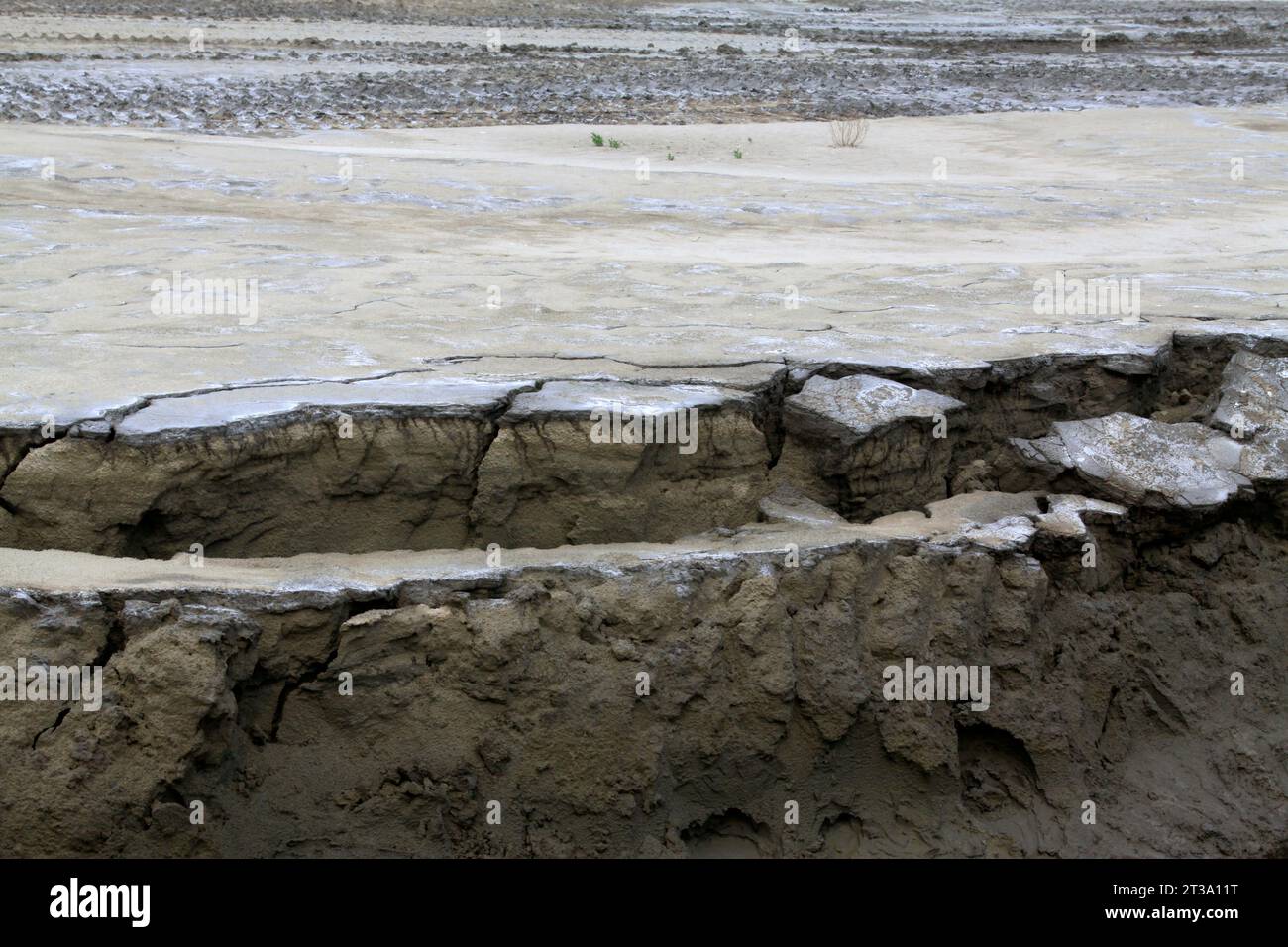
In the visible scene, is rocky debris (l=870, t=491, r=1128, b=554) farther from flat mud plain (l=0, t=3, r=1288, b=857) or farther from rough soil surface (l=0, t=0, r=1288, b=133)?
rough soil surface (l=0, t=0, r=1288, b=133)

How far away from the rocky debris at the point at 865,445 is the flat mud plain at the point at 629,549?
0.01 m

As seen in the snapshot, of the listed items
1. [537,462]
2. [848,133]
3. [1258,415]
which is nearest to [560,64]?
[848,133]

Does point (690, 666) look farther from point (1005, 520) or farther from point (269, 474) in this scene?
point (269, 474)

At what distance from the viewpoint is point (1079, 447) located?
4508 mm

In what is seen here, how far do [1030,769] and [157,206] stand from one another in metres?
5.17

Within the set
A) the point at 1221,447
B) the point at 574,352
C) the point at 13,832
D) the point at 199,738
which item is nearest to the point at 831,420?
the point at 574,352

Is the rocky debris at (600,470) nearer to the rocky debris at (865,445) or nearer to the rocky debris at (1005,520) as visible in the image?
the rocky debris at (865,445)

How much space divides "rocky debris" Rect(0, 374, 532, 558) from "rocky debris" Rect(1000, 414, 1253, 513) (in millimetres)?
1740

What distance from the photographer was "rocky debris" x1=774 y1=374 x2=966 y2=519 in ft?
14.0

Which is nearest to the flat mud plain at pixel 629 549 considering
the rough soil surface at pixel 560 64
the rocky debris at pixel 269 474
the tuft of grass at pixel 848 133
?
the rocky debris at pixel 269 474

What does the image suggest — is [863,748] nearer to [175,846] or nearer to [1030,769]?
[1030,769]

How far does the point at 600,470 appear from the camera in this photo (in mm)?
4062

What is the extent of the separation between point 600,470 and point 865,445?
83 cm

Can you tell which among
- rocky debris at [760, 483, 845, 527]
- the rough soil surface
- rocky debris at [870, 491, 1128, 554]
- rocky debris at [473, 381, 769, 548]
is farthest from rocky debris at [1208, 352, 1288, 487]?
the rough soil surface
